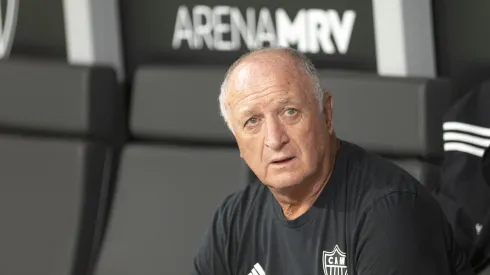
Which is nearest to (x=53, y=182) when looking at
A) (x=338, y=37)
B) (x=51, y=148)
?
(x=51, y=148)

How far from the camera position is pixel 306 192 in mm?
1650

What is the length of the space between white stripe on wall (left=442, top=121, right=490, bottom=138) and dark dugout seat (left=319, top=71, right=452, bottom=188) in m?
0.03

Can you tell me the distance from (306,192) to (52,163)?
1302mm

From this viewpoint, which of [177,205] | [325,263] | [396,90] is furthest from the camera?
[177,205]

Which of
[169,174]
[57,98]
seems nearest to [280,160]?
[169,174]

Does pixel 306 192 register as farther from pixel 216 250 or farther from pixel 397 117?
pixel 397 117

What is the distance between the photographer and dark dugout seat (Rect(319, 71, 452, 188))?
2387 mm

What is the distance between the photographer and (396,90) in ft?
7.93

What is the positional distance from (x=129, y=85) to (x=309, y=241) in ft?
4.85

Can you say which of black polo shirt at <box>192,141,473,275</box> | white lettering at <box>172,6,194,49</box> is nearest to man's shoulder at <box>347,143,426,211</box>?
black polo shirt at <box>192,141,473,275</box>

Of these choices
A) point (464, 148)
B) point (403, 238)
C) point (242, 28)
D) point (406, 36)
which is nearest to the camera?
point (403, 238)

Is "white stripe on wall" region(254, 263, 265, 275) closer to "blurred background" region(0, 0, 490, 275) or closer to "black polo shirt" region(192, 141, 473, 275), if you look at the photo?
"black polo shirt" region(192, 141, 473, 275)

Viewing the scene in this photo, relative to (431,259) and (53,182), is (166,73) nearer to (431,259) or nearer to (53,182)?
(53,182)

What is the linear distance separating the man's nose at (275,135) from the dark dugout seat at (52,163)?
1237 millimetres
